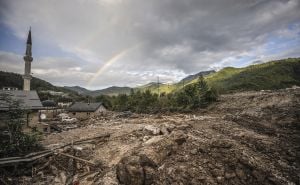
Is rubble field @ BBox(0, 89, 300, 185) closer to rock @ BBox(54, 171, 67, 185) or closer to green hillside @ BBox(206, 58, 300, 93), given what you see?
rock @ BBox(54, 171, 67, 185)

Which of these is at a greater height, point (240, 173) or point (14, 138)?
point (14, 138)

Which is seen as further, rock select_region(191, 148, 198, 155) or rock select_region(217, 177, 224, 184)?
rock select_region(191, 148, 198, 155)

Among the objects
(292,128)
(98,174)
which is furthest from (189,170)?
(292,128)

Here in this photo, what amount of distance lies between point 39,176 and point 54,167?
931 millimetres

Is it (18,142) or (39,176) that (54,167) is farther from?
(18,142)

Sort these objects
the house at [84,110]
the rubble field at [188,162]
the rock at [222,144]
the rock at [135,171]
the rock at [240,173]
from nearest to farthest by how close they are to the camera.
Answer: the rock at [240,173] → the rubble field at [188,162] → the rock at [135,171] → the rock at [222,144] → the house at [84,110]

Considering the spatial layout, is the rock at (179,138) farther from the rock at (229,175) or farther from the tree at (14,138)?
the tree at (14,138)

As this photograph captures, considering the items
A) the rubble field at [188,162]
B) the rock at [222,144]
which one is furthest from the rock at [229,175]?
the rock at [222,144]

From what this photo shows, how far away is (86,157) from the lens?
13203 millimetres

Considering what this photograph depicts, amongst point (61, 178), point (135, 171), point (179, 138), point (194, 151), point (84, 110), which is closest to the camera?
point (135, 171)

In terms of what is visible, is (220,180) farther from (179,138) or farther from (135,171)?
(135,171)

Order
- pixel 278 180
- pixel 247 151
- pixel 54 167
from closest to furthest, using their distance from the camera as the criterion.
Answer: pixel 278 180 → pixel 247 151 → pixel 54 167

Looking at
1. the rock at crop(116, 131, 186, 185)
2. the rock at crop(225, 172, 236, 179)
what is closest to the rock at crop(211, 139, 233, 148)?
the rock at crop(225, 172, 236, 179)

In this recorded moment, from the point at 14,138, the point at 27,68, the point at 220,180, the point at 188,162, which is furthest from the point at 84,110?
the point at 220,180
